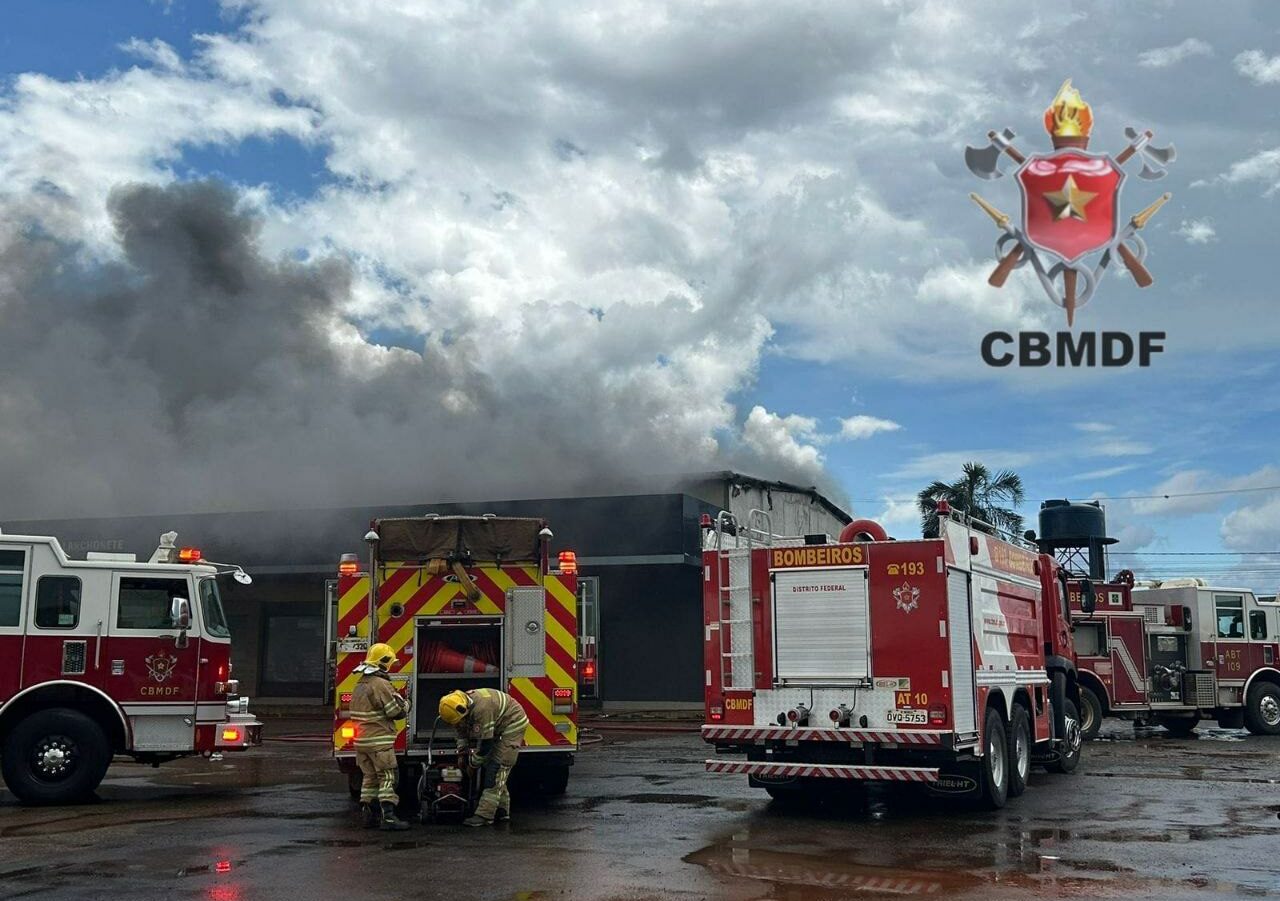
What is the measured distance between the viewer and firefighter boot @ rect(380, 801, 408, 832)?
9820 mm

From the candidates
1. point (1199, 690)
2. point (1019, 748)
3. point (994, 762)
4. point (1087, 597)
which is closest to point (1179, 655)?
point (1199, 690)

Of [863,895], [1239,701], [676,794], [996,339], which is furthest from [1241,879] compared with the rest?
[1239,701]

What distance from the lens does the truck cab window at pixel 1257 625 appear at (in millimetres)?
22281

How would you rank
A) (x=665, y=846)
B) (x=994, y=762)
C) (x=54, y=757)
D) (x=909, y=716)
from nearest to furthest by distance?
(x=665, y=846), (x=909, y=716), (x=994, y=762), (x=54, y=757)

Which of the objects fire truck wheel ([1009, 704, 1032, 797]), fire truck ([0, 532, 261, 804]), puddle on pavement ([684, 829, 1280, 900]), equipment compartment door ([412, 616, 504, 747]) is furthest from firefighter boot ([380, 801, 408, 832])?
fire truck wheel ([1009, 704, 1032, 797])

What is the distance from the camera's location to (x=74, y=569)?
39.7ft

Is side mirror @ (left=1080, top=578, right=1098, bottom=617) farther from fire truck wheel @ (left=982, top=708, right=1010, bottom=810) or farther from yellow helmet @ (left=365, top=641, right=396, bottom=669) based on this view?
yellow helmet @ (left=365, top=641, right=396, bottom=669)

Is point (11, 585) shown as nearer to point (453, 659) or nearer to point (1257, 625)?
point (453, 659)

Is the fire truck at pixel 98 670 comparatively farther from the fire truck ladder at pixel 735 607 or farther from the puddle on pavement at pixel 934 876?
the puddle on pavement at pixel 934 876

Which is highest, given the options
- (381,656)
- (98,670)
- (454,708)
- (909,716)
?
(381,656)

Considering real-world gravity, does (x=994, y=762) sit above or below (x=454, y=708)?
below

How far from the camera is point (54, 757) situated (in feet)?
38.0

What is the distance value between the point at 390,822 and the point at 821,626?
4.04 m

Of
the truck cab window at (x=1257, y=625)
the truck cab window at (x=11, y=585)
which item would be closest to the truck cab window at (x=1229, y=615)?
the truck cab window at (x=1257, y=625)
